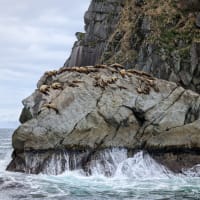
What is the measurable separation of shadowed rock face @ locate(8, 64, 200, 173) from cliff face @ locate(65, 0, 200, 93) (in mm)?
8302

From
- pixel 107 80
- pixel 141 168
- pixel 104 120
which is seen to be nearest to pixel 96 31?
pixel 107 80

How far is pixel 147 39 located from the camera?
42594 millimetres

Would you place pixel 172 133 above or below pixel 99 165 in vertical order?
above

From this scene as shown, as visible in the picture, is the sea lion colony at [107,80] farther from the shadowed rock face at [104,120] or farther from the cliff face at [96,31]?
the cliff face at [96,31]

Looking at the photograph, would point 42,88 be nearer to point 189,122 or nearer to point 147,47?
point 189,122

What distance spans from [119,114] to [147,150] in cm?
285

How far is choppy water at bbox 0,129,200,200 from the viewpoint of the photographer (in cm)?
1930

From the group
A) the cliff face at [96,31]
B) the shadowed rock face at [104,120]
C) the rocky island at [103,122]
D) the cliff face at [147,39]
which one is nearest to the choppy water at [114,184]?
the rocky island at [103,122]

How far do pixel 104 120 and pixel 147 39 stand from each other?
56.8 feet

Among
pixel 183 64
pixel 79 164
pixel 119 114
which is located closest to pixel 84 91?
pixel 119 114

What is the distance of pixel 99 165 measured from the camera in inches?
1024

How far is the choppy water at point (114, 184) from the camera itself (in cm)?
1930

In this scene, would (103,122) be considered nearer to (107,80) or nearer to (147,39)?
(107,80)

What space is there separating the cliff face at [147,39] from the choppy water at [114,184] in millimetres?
12797
